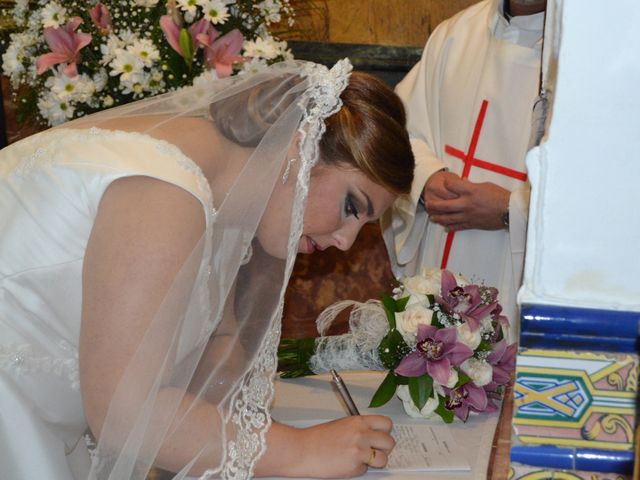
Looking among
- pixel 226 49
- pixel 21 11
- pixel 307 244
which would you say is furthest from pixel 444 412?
pixel 21 11

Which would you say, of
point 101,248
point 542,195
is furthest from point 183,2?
point 542,195

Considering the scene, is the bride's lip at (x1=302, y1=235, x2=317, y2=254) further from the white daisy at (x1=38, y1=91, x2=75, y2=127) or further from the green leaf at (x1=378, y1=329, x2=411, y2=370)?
the white daisy at (x1=38, y1=91, x2=75, y2=127)

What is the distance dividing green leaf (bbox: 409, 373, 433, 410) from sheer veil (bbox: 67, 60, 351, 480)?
33 centimetres

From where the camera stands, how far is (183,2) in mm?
2916

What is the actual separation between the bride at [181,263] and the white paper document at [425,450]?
0.16 feet

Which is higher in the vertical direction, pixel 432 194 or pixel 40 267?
pixel 40 267

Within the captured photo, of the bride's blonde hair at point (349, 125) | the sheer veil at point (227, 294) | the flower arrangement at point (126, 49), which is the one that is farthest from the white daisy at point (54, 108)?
the bride's blonde hair at point (349, 125)

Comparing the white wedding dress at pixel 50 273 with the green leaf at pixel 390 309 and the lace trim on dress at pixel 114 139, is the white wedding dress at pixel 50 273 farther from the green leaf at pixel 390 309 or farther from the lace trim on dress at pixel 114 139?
the green leaf at pixel 390 309

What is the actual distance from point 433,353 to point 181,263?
614 mm

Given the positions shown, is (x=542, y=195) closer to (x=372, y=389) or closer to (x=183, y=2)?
(x=372, y=389)

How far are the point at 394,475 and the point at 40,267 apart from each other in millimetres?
885

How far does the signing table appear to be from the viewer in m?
1.81

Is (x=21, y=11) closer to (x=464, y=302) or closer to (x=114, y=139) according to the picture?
(x=114, y=139)

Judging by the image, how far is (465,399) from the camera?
2.10m
